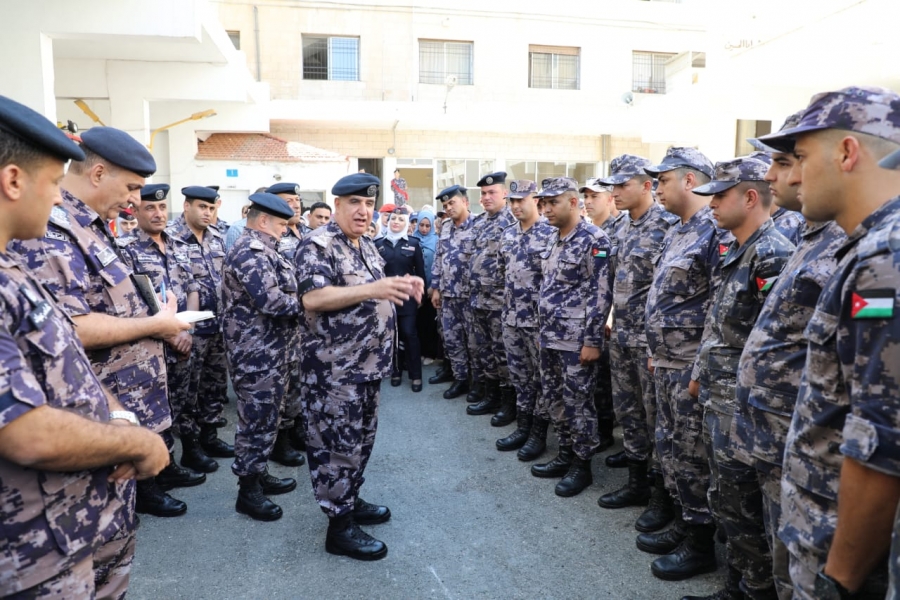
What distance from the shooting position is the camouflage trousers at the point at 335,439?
3.19 m

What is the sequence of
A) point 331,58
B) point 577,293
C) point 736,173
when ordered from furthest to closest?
point 331,58
point 577,293
point 736,173

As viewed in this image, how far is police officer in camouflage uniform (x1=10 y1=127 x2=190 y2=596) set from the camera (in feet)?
7.41

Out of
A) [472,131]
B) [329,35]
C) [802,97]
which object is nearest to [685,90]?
[802,97]

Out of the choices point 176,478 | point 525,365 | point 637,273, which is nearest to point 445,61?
point 525,365

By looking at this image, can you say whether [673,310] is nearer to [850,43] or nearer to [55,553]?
[55,553]

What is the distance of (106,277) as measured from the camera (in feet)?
8.41

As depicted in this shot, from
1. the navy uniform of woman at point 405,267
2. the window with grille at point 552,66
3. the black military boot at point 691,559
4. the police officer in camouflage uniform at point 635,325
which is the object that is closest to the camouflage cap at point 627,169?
the police officer in camouflage uniform at point 635,325

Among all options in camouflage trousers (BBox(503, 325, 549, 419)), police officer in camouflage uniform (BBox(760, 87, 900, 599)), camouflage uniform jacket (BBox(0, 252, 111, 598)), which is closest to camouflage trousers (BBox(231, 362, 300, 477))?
camouflage trousers (BBox(503, 325, 549, 419))

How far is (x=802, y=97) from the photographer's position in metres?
11.1

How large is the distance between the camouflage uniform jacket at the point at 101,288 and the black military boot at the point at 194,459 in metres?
1.57

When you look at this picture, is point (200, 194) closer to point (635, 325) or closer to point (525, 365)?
point (525, 365)

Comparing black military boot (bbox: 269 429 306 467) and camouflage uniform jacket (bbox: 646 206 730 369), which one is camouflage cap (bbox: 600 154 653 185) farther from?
black military boot (bbox: 269 429 306 467)

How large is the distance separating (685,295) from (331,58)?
16.7 metres

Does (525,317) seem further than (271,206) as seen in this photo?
Yes
